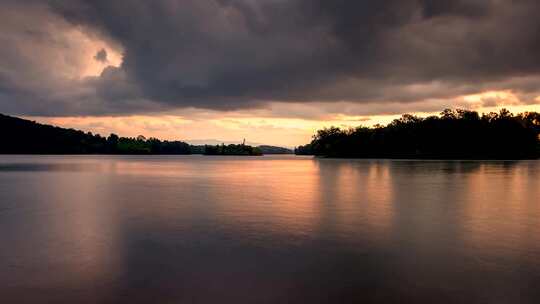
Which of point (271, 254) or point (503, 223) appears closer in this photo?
point (271, 254)

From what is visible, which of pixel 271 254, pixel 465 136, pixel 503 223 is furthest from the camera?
pixel 465 136

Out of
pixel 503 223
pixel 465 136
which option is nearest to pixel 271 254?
pixel 503 223

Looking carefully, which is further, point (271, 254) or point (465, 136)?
point (465, 136)

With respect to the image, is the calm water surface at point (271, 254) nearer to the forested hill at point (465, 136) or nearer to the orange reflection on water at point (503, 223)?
the orange reflection on water at point (503, 223)

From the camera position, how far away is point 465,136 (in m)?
147

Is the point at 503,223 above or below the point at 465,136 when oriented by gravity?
below

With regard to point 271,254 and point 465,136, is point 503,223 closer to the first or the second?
point 271,254

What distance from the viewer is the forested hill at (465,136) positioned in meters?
143

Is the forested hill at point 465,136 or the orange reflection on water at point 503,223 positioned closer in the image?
the orange reflection on water at point 503,223

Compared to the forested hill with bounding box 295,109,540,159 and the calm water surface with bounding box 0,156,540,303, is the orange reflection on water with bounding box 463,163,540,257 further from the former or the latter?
the forested hill with bounding box 295,109,540,159

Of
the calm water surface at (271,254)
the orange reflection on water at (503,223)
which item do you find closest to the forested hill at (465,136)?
the orange reflection on water at (503,223)

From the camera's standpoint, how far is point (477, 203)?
23891mm

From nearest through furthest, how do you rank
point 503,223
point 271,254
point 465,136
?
point 271,254 → point 503,223 → point 465,136

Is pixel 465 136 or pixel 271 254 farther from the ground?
pixel 465 136
